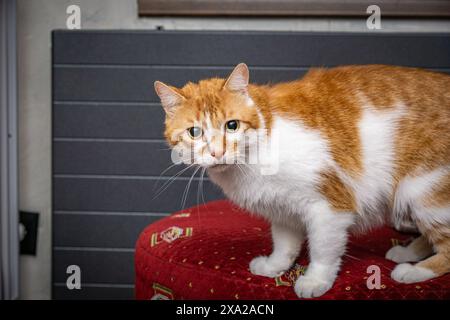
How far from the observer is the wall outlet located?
977 mm

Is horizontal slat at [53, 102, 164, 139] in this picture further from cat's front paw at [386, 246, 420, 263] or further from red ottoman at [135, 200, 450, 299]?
cat's front paw at [386, 246, 420, 263]

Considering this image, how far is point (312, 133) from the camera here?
751 mm

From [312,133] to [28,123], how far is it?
2.16 ft

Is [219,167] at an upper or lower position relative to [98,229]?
upper

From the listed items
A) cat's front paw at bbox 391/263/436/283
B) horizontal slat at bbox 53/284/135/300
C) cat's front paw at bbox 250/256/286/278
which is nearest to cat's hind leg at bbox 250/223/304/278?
cat's front paw at bbox 250/256/286/278

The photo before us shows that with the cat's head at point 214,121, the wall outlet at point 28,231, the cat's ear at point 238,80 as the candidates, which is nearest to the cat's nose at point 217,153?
the cat's head at point 214,121

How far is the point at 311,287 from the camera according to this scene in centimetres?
70

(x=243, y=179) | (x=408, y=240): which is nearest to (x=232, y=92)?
(x=243, y=179)

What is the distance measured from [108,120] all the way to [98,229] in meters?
0.31

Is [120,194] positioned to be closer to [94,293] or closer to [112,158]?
[112,158]

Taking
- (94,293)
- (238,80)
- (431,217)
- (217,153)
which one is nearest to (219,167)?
(217,153)

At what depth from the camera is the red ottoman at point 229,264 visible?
2.34 feet

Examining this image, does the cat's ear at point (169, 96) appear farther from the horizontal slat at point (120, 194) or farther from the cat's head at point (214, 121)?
the horizontal slat at point (120, 194)
